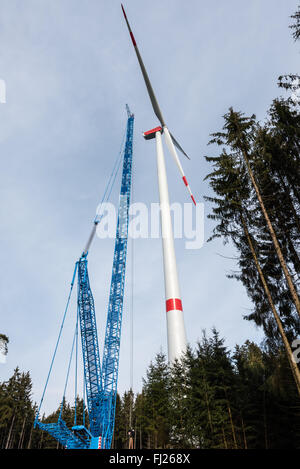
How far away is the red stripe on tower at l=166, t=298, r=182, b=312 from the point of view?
965 inches

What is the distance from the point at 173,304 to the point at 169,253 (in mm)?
5042

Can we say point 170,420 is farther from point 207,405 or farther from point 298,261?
point 298,261

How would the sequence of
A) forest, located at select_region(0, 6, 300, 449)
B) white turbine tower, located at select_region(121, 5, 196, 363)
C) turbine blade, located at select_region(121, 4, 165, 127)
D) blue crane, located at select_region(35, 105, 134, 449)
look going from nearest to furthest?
forest, located at select_region(0, 6, 300, 449)
white turbine tower, located at select_region(121, 5, 196, 363)
turbine blade, located at select_region(121, 4, 165, 127)
blue crane, located at select_region(35, 105, 134, 449)

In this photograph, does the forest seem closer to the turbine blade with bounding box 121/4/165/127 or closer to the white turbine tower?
the white turbine tower

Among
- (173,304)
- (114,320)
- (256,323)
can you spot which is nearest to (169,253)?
(173,304)

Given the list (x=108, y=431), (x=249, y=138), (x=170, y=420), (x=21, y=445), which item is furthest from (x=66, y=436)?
(x=21, y=445)

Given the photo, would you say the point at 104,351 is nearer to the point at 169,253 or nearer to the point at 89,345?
the point at 89,345

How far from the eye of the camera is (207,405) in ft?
54.9

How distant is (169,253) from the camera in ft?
91.5

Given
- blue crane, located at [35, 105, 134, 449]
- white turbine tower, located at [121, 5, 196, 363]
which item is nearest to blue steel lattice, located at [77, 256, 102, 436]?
blue crane, located at [35, 105, 134, 449]

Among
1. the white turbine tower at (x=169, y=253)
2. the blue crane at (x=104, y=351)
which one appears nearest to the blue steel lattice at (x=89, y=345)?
the blue crane at (x=104, y=351)

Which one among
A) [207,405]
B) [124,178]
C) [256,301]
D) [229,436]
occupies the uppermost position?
[124,178]

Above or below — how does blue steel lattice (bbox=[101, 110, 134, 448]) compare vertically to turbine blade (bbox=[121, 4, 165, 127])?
below
